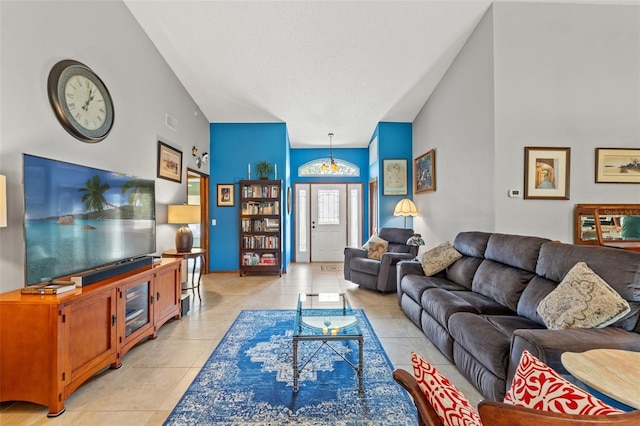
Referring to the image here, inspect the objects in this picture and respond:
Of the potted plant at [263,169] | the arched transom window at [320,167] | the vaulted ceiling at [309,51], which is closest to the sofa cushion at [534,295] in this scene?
the vaulted ceiling at [309,51]

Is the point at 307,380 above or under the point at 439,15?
under

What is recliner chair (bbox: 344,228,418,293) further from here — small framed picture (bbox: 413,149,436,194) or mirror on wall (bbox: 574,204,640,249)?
mirror on wall (bbox: 574,204,640,249)

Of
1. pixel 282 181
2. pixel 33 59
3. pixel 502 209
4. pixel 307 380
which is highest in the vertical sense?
pixel 33 59

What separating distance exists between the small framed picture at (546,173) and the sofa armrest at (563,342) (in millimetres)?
1893

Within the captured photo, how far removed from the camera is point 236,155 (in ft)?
19.3

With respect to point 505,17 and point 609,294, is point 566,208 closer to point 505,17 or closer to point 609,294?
point 609,294

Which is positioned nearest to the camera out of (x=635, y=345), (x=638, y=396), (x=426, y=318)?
(x=638, y=396)

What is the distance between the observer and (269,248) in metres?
5.64

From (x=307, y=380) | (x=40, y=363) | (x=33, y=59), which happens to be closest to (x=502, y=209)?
(x=307, y=380)

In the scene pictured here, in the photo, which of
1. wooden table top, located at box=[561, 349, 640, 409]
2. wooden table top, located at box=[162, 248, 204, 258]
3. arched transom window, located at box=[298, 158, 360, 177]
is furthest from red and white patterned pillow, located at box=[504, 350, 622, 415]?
arched transom window, located at box=[298, 158, 360, 177]

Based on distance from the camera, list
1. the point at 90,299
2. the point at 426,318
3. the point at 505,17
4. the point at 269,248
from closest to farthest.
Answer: the point at 90,299 → the point at 426,318 → the point at 505,17 → the point at 269,248

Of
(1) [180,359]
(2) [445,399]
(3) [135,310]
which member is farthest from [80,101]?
(2) [445,399]

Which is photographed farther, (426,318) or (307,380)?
(426,318)

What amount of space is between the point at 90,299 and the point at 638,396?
2.93 meters
